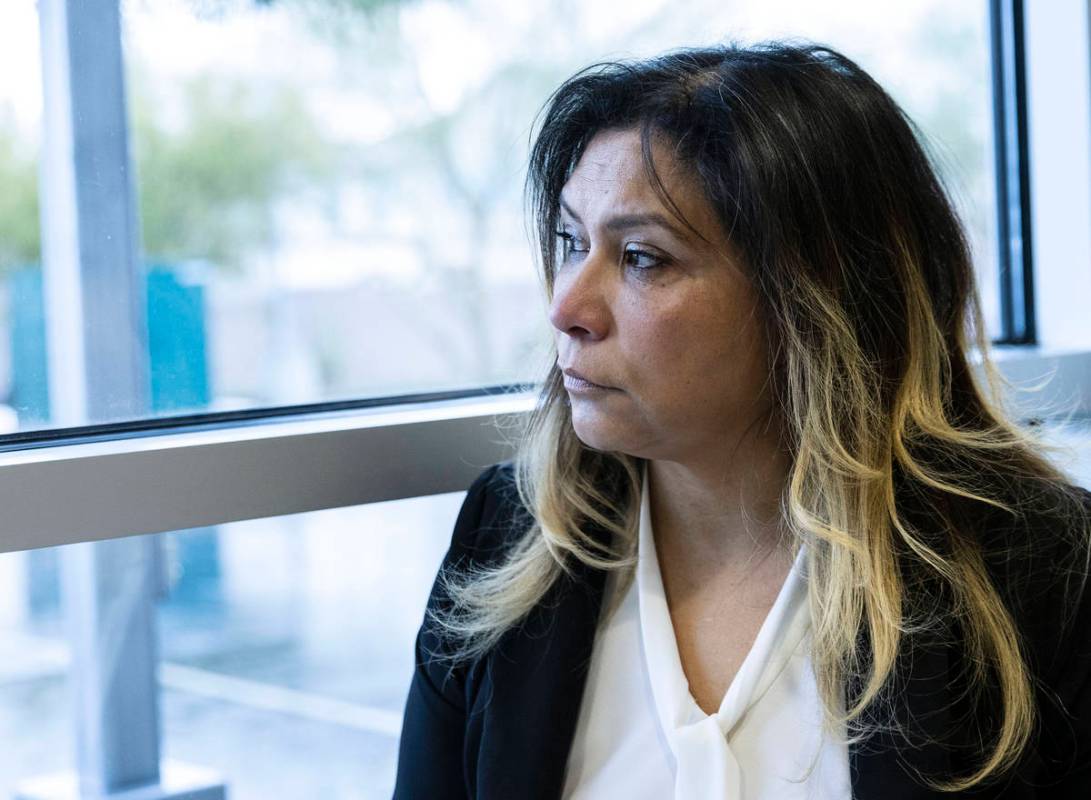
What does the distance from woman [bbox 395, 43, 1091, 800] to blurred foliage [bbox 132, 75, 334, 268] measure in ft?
4.14

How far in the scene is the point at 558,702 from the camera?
48.9 inches

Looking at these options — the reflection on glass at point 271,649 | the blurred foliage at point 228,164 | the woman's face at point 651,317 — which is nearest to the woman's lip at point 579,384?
the woman's face at point 651,317

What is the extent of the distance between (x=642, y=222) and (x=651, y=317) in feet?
0.31

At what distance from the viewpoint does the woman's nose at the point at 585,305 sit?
46.8 inches

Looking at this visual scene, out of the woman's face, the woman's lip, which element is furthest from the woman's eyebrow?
the woman's lip

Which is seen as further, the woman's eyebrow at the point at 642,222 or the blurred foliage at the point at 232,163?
the blurred foliage at the point at 232,163

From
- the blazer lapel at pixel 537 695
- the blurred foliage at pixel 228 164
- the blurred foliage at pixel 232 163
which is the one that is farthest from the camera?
the blurred foliage at pixel 232 163

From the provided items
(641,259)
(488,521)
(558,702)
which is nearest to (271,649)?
(488,521)

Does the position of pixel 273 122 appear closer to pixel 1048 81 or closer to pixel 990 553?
pixel 1048 81

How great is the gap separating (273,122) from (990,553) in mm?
2349

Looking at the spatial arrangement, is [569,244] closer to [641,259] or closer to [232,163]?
[641,259]

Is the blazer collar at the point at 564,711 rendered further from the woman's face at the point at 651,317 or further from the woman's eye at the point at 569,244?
the woman's eye at the point at 569,244

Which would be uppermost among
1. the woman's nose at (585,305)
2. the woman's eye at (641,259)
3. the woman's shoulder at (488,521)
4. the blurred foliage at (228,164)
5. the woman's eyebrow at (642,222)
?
the blurred foliage at (228,164)

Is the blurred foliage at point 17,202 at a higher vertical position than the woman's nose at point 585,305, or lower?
higher
